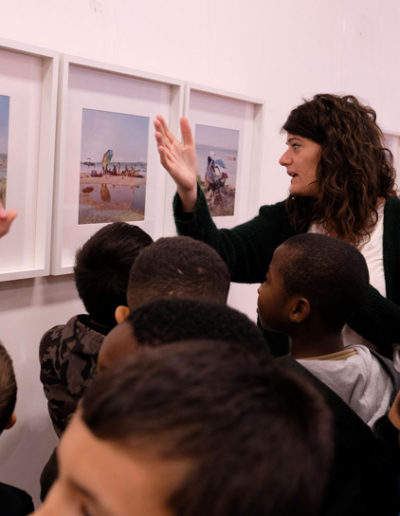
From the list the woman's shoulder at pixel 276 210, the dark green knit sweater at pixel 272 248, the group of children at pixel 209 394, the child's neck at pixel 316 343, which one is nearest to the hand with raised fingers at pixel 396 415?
the group of children at pixel 209 394

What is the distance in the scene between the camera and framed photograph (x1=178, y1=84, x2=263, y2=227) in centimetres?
270

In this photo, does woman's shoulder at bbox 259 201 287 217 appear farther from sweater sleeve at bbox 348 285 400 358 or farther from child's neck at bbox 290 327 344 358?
child's neck at bbox 290 327 344 358

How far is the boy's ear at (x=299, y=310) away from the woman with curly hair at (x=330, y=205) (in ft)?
0.90

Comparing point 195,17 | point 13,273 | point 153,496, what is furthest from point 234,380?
point 195,17

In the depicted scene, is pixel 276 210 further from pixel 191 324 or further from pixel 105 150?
pixel 191 324

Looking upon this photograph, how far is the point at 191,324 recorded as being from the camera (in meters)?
0.95

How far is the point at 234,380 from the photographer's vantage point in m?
0.63

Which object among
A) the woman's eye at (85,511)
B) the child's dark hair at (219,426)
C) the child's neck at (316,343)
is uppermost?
the child's dark hair at (219,426)

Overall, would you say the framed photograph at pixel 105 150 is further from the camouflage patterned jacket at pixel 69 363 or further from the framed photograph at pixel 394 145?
the framed photograph at pixel 394 145

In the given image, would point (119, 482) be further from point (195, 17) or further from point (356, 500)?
point (195, 17)

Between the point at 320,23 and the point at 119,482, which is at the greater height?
the point at 320,23

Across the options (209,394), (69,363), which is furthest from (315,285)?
(209,394)

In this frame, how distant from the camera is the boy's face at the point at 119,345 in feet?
3.27

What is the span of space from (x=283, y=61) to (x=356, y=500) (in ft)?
7.85
